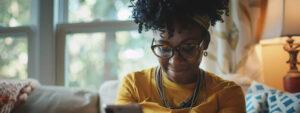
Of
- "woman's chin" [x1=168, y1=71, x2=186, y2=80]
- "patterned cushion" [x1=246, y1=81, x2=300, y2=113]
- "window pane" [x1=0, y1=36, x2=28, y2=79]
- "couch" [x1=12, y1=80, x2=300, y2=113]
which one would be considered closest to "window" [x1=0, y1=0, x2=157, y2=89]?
"window pane" [x1=0, y1=36, x2=28, y2=79]

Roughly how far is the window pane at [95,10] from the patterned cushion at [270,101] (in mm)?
1148

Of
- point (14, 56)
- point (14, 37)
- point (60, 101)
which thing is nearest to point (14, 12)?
point (14, 37)

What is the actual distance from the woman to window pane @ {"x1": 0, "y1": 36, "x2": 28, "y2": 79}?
1403 millimetres

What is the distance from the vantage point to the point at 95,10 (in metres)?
1.91

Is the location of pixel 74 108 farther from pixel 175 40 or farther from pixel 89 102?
pixel 175 40

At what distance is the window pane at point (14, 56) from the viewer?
1965 millimetres

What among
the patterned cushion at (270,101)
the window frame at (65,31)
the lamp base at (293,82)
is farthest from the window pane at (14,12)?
the lamp base at (293,82)

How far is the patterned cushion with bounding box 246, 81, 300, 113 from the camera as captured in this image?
1.03 metres

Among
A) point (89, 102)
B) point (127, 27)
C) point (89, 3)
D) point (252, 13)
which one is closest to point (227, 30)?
point (252, 13)

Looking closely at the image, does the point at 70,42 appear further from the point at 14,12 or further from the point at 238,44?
the point at 238,44

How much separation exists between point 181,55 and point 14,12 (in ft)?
5.67

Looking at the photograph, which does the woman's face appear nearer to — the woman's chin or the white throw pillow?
the woman's chin

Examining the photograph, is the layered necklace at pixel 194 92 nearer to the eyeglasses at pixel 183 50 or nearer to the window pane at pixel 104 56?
the eyeglasses at pixel 183 50

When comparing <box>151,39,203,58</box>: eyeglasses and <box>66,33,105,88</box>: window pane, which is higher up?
<box>151,39,203,58</box>: eyeglasses
